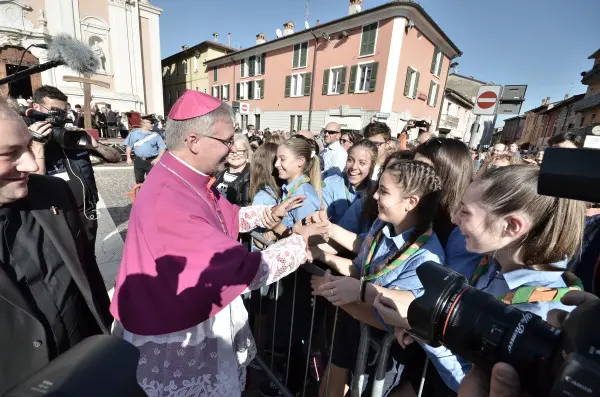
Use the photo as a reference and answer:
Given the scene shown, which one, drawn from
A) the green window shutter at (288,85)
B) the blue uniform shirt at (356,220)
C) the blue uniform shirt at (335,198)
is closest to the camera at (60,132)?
the blue uniform shirt at (335,198)

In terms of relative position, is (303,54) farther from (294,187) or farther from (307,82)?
(294,187)

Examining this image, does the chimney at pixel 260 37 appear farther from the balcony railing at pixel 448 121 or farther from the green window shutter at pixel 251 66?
the balcony railing at pixel 448 121

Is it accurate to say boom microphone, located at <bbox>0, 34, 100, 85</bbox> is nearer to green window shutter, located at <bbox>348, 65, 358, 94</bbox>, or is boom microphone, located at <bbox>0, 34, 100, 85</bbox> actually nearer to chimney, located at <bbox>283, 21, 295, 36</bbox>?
green window shutter, located at <bbox>348, 65, 358, 94</bbox>

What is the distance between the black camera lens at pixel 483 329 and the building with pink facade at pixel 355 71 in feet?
47.7

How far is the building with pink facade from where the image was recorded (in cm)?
1702

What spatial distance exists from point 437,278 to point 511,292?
48 centimetres

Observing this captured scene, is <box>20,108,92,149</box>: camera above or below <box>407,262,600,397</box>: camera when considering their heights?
above

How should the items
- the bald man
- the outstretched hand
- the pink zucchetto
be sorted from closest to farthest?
the pink zucchetto
the outstretched hand
the bald man

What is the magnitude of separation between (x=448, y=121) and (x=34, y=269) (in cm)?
3094

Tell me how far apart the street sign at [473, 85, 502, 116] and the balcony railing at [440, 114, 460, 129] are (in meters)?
23.6

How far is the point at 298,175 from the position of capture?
279cm

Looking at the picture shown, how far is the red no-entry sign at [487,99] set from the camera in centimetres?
505

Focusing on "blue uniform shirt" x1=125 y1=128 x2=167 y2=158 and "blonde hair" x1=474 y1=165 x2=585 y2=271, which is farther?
"blue uniform shirt" x1=125 y1=128 x2=167 y2=158

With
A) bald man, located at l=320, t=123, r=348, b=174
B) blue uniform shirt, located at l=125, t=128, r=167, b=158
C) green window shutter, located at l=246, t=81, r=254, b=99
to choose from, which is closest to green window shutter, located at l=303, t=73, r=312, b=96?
green window shutter, located at l=246, t=81, r=254, b=99
